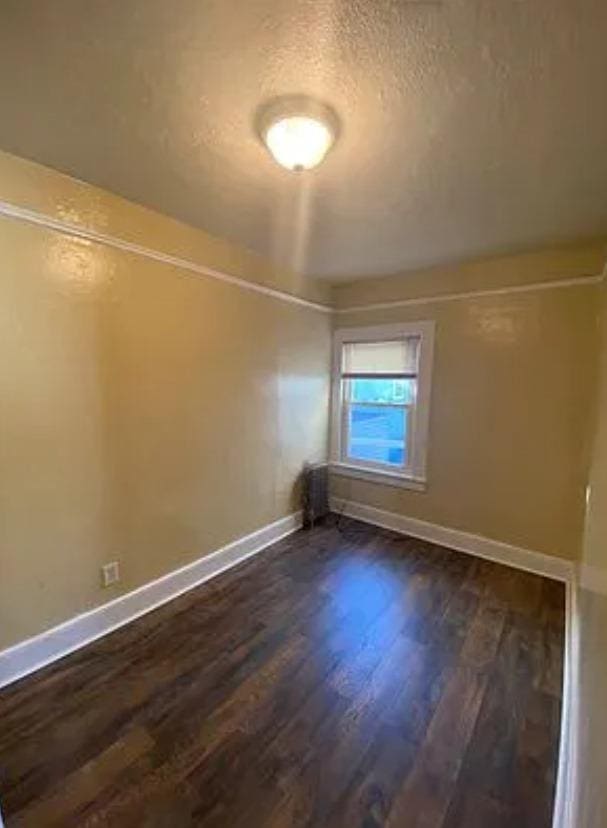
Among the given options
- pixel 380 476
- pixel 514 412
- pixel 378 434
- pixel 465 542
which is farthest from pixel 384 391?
pixel 465 542

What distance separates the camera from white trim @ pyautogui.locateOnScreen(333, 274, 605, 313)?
2732mm

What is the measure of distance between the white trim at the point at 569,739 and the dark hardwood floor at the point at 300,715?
0.04 metres

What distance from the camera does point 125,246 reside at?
2.20 m

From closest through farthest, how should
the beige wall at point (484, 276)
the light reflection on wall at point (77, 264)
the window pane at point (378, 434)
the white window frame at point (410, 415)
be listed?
the light reflection on wall at point (77, 264)
the beige wall at point (484, 276)
the white window frame at point (410, 415)
the window pane at point (378, 434)

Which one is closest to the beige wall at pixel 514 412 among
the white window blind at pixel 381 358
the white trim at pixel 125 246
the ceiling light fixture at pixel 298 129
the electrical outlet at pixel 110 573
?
the white window blind at pixel 381 358

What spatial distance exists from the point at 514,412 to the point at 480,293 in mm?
978

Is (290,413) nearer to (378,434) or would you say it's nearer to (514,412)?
(378,434)

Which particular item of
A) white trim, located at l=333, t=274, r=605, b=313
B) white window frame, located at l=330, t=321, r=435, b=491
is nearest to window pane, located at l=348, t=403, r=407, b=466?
white window frame, located at l=330, t=321, r=435, b=491

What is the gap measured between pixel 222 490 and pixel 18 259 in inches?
72.0

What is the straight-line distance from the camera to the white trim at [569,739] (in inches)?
50.0

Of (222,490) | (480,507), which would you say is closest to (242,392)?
(222,490)

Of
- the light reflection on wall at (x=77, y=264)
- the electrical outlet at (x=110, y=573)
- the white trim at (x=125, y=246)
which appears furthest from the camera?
the electrical outlet at (x=110, y=573)

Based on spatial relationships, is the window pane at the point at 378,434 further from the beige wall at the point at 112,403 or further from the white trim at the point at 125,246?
the white trim at the point at 125,246

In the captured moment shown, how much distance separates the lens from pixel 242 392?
3.02 meters
